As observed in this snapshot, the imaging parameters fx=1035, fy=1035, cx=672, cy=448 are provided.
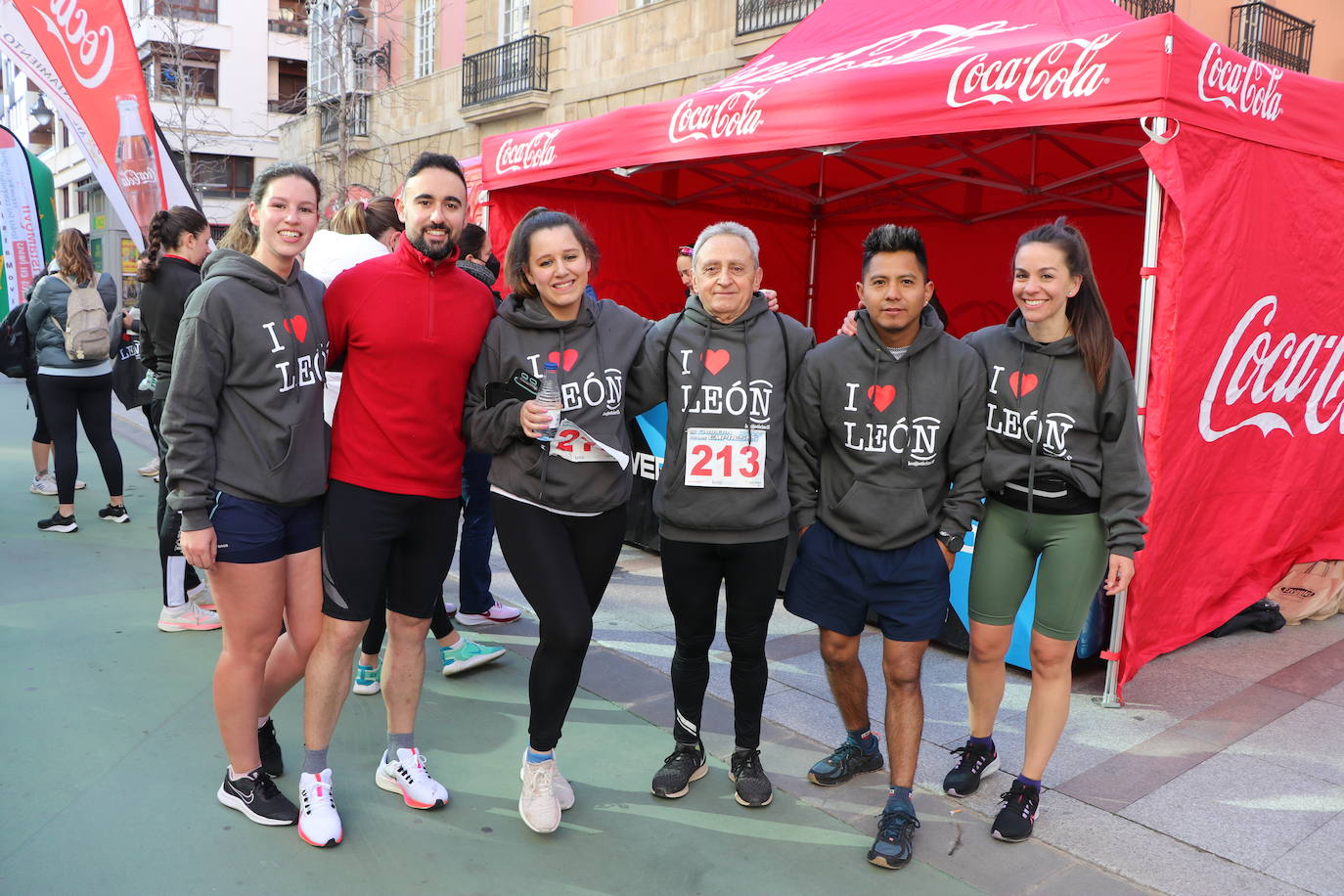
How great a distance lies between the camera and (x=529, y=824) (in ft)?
9.78

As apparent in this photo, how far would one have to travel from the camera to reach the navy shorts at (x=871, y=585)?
2.96m

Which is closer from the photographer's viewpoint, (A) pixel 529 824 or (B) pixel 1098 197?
(A) pixel 529 824

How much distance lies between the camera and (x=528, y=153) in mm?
6867

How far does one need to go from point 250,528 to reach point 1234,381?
3727 millimetres

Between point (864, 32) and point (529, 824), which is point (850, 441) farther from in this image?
point (864, 32)

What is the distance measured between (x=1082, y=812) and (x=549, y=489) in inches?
76.4

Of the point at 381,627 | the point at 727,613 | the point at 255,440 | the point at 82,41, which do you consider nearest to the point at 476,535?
the point at 381,627

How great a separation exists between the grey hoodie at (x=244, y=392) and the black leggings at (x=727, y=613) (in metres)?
1.07

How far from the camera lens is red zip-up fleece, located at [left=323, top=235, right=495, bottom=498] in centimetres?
282

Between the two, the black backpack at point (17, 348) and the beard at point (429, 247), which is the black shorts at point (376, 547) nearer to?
the beard at point (429, 247)

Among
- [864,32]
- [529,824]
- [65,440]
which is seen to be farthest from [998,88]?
[65,440]

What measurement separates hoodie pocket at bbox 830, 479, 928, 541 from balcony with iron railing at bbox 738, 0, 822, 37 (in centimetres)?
1119

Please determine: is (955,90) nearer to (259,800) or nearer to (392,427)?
(392,427)

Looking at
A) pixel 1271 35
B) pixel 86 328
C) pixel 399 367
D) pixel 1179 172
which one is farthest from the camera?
pixel 1271 35
